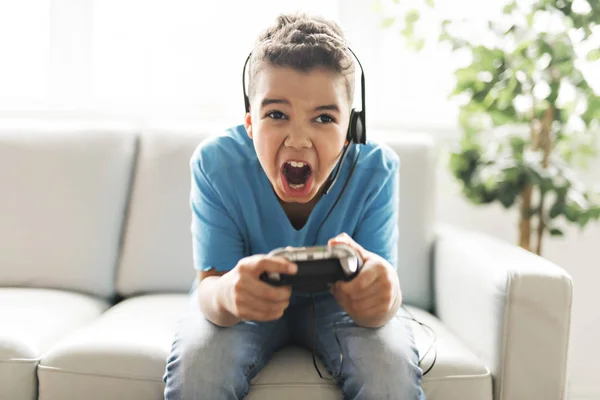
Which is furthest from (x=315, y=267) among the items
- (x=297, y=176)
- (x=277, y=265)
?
(x=297, y=176)

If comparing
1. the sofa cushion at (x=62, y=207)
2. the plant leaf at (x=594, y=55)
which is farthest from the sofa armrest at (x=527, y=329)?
the sofa cushion at (x=62, y=207)

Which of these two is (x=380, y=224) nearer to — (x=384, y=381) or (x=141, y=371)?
(x=384, y=381)

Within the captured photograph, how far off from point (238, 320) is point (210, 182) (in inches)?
10.8

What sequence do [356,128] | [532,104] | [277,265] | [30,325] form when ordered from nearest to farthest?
[277,265], [356,128], [30,325], [532,104]

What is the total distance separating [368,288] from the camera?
113 cm

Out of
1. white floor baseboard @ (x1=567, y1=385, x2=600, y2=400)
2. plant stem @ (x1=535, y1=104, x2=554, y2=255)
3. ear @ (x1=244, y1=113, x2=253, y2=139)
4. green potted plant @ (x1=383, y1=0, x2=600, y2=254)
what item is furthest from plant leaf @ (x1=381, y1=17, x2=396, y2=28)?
white floor baseboard @ (x1=567, y1=385, x2=600, y2=400)

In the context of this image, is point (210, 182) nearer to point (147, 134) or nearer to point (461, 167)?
point (147, 134)

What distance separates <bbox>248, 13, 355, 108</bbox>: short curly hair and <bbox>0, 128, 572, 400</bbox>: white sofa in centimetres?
52

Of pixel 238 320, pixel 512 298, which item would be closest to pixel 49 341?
pixel 238 320

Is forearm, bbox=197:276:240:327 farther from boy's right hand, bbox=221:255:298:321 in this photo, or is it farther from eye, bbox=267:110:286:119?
eye, bbox=267:110:286:119

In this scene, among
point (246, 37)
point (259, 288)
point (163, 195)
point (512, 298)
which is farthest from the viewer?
point (246, 37)

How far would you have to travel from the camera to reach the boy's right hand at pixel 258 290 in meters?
1.06

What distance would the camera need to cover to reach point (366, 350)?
122 cm

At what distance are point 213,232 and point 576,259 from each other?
1503 mm
